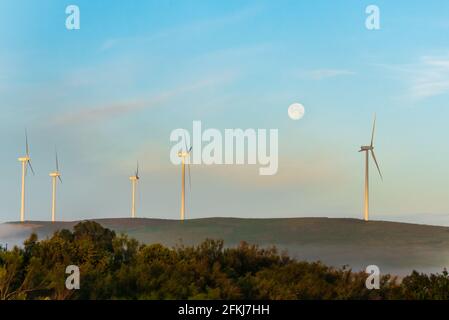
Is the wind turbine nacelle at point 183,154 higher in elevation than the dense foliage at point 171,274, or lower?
higher

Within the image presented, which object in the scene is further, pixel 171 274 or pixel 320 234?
pixel 320 234

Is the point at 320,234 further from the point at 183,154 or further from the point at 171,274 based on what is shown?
the point at 171,274

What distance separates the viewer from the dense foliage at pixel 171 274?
1811 inches

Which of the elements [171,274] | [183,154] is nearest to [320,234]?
[183,154]

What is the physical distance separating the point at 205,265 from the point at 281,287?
280 inches

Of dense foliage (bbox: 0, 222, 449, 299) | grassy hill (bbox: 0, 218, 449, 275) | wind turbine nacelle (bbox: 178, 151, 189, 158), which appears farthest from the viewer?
grassy hill (bbox: 0, 218, 449, 275)

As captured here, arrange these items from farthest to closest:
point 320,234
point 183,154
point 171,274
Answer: point 320,234
point 183,154
point 171,274

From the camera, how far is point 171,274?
49.5 metres

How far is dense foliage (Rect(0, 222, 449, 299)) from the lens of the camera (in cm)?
4600

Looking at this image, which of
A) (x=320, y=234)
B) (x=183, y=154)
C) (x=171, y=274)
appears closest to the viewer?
(x=171, y=274)

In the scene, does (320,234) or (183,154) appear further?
(320,234)

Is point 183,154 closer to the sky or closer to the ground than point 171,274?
closer to the sky

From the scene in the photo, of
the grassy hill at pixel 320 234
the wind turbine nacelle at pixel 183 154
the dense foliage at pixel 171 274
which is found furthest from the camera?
the grassy hill at pixel 320 234

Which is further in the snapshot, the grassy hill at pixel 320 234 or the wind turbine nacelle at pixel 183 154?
the grassy hill at pixel 320 234
